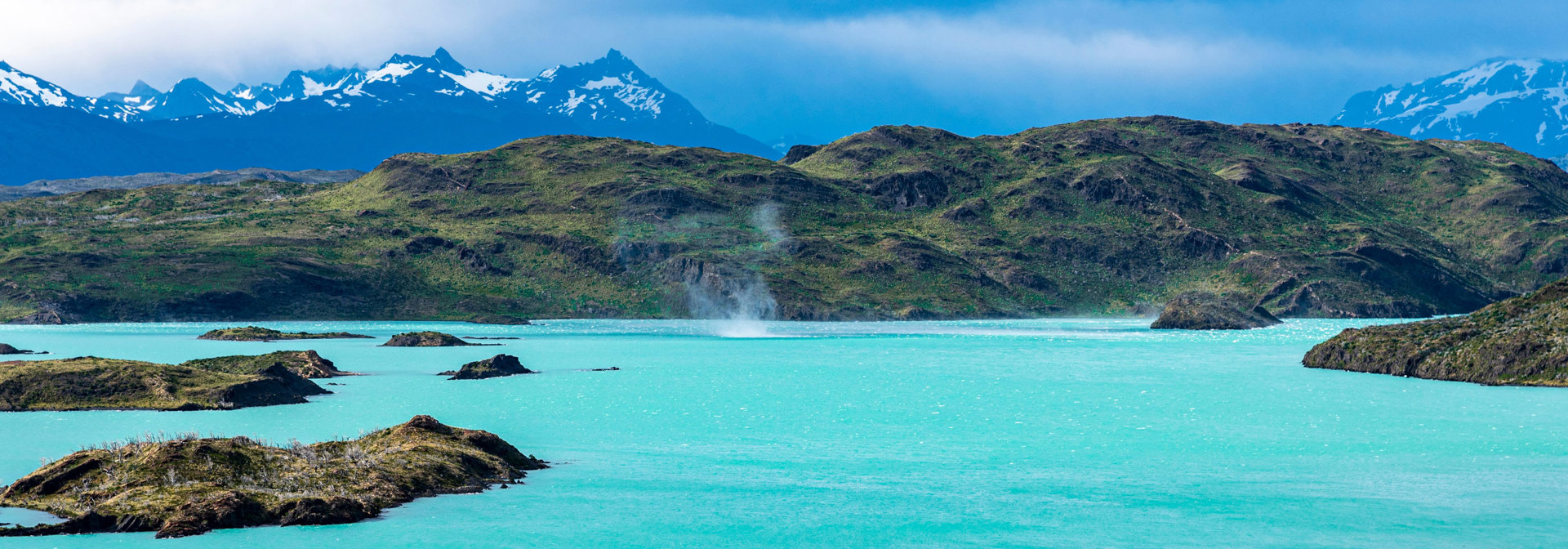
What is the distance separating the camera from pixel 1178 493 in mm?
35469

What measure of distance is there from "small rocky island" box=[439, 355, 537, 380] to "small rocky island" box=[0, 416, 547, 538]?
42.1 metres

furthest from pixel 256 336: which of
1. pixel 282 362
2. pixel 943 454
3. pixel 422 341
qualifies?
pixel 943 454

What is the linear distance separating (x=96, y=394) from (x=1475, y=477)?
54845 mm

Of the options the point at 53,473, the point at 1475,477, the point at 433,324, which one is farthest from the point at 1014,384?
the point at 433,324

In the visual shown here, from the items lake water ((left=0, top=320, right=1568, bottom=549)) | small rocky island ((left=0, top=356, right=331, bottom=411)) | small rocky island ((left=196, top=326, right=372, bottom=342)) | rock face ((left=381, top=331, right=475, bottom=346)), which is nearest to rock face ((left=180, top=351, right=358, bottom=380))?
lake water ((left=0, top=320, right=1568, bottom=549))

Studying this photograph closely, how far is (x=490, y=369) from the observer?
260 ft

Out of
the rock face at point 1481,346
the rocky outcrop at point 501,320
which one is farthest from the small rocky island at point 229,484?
the rocky outcrop at point 501,320

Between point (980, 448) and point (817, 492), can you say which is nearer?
point (817, 492)

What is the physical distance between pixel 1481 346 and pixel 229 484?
231ft

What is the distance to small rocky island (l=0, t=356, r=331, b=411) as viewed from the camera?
180ft

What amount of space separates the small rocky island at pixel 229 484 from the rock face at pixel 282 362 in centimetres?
3431

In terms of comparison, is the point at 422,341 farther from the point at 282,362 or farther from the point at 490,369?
the point at 282,362

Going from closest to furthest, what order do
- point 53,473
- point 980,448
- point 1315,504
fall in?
point 53,473 → point 1315,504 → point 980,448

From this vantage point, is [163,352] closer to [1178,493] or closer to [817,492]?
[817,492]
